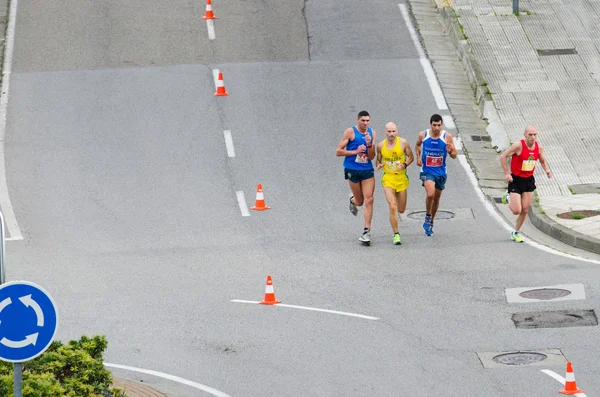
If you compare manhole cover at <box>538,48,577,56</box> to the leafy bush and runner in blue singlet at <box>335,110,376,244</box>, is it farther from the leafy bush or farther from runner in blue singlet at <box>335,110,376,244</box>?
the leafy bush

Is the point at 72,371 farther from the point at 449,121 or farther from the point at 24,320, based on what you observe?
the point at 449,121

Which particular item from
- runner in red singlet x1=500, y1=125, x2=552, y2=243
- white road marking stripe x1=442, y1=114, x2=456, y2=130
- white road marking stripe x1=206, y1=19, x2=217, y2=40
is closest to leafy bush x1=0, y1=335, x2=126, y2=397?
runner in red singlet x1=500, y1=125, x2=552, y2=243

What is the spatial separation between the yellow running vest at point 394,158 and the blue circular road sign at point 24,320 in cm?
970

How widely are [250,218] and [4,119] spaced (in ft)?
22.2

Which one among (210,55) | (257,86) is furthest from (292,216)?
(210,55)

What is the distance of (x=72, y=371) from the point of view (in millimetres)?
11203

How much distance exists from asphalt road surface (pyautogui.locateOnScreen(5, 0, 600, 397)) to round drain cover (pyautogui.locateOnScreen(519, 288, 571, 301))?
299 mm

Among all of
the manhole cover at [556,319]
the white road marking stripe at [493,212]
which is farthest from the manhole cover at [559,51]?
the manhole cover at [556,319]

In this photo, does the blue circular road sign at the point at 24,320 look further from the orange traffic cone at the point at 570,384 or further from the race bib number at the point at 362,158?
the race bib number at the point at 362,158

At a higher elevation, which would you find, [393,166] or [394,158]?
[394,158]

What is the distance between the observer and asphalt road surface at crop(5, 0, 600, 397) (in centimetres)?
1349

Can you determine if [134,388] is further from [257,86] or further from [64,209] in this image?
[257,86]

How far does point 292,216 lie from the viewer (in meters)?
19.7

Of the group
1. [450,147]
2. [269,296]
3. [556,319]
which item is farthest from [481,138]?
[556,319]
